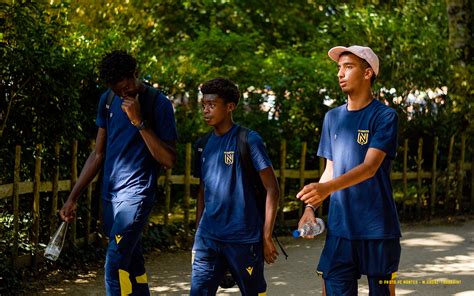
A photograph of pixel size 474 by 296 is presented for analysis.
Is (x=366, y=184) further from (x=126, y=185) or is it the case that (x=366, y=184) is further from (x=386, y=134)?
(x=126, y=185)

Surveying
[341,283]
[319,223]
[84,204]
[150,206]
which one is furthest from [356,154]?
[84,204]

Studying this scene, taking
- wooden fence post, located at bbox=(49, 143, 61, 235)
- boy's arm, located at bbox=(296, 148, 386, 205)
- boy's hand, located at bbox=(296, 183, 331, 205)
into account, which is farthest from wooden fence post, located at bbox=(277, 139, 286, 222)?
boy's hand, located at bbox=(296, 183, 331, 205)

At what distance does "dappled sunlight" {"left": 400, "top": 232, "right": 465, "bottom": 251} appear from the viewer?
10.5m

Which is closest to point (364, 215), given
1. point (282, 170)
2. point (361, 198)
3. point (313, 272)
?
point (361, 198)

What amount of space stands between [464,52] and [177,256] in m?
6.93

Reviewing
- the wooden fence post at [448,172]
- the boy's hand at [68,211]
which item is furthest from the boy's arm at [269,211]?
the wooden fence post at [448,172]

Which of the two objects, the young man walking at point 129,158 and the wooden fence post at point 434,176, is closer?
the young man walking at point 129,158

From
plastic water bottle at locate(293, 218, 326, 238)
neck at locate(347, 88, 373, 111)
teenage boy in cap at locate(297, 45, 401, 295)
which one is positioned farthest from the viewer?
neck at locate(347, 88, 373, 111)

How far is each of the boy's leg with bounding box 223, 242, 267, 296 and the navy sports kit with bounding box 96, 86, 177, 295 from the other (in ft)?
2.47

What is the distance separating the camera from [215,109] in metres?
5.04

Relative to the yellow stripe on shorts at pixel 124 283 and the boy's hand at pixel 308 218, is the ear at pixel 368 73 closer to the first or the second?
the boy's hand at pixel 308 218

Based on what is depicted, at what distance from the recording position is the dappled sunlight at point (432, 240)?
1053 cm

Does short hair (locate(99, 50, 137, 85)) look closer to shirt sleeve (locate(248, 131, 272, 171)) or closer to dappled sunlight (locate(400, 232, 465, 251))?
shirt sleeve (locate(248, 131, 272, 171))

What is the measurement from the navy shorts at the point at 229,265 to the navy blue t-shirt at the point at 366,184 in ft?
1.61
